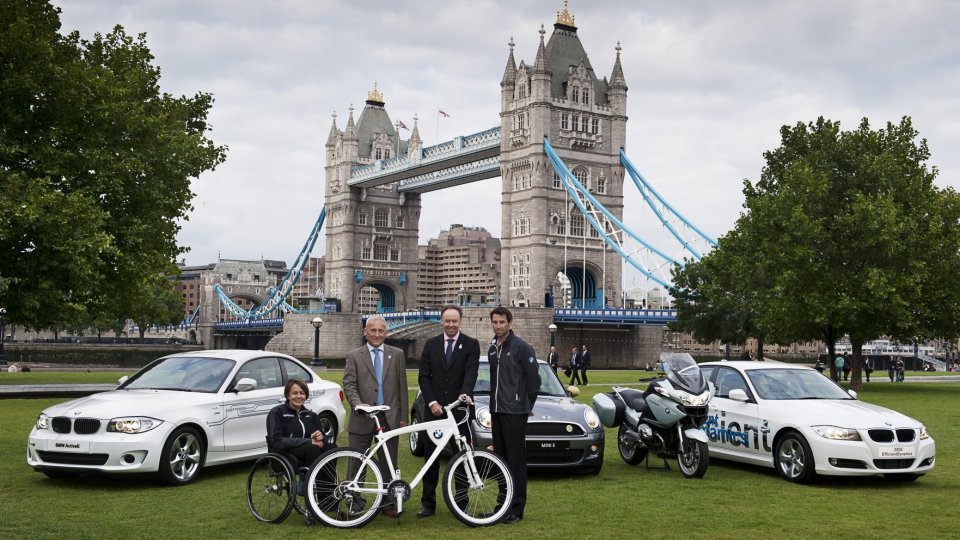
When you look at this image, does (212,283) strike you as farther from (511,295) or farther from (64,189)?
(64,189)

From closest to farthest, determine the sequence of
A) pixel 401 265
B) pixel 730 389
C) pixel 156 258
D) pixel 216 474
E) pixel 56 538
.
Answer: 1. pixel 56 538
2. pixel 216 474
3. pixel 730 389
4. pixel 156 258
5. pixel 401 265

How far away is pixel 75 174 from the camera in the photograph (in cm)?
2483

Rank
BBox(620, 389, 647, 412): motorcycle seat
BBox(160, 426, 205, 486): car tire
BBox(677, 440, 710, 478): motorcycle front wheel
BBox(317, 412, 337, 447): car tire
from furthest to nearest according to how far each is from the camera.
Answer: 1. BBox(317, 412, 337, 447): car tire
2. BBox(620, 389, 647, 412): motorcycle seat
3. BBox(677, 440, 710, 478): motorcycle front wheel
4. BBox(160, 426, 205, 486): car tire

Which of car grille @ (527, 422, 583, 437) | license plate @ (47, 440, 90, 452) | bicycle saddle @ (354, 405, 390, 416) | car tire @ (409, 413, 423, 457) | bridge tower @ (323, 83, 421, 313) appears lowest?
car tire @ (409, 413, 423, 457)

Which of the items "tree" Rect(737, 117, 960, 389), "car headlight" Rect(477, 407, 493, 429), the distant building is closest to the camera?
"car headlight" Rect(477, 407, 493, 429)

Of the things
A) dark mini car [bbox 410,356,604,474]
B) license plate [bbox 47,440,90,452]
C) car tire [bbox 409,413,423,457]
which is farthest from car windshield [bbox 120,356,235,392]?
car tire [bbox 409,413,423,457]

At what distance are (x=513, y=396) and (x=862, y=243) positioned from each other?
2654 cm

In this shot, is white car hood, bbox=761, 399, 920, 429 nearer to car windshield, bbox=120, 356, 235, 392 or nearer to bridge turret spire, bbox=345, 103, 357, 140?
car windshield, bbox=120, 356, 235, 392

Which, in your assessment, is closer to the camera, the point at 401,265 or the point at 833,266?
the point at 833,266

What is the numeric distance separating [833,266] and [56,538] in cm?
3020

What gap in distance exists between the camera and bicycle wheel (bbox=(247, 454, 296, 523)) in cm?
923

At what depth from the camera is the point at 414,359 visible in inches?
3123

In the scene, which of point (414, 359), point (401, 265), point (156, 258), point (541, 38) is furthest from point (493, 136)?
point (156, 258)

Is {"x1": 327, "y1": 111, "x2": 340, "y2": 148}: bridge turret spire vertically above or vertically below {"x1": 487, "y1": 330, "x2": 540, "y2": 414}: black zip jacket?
above
